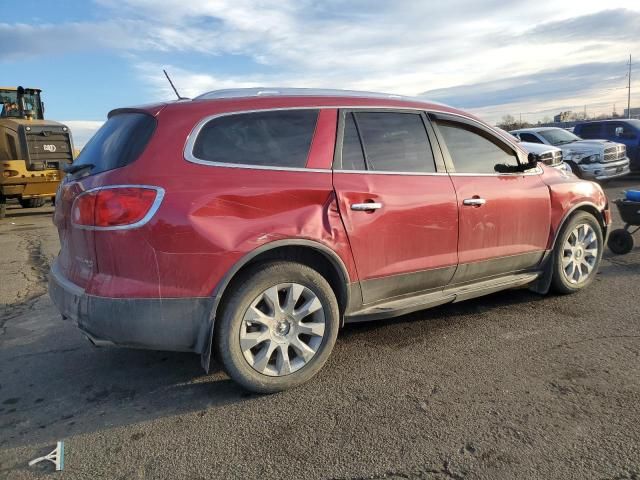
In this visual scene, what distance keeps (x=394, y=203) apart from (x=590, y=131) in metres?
16.3

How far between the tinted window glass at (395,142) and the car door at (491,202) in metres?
0.20

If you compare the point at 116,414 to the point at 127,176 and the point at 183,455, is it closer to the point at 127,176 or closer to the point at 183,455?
the point at 183,455

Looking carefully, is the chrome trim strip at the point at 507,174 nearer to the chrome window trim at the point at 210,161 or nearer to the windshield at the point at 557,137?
the chrome window trim at the point at 210,161

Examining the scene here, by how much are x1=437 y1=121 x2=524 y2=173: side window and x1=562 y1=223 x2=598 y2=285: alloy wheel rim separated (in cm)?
102

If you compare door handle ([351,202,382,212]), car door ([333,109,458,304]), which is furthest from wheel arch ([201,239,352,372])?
door handle ([351,202,382,212])

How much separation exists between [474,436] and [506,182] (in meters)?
2.33

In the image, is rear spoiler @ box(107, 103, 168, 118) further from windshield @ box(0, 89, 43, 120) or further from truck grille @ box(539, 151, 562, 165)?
windshield @ box(0, 89, 43, 120)

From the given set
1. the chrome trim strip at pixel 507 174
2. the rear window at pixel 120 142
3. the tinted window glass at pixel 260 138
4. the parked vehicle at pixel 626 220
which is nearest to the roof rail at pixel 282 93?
the tinted window glass at pixel 260 138

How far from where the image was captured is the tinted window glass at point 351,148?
345 centimetres

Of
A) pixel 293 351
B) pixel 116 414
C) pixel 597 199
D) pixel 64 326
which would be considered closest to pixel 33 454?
pixel 116 414

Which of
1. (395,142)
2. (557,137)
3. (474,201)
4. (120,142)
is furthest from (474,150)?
(557,137)

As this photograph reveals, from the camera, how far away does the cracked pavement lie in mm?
2488

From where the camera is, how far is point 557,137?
49.8 ft

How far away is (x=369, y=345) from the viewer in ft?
12.7
